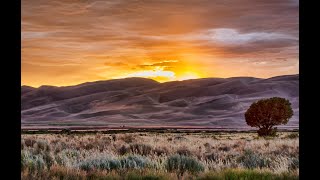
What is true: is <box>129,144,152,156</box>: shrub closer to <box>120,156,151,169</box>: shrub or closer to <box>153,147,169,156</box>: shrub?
<box>153,147,169,156</box>: shrub

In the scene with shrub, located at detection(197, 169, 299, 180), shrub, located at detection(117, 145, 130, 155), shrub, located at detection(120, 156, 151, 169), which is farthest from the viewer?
shrub, located at detection(117, 145, 130, 155)

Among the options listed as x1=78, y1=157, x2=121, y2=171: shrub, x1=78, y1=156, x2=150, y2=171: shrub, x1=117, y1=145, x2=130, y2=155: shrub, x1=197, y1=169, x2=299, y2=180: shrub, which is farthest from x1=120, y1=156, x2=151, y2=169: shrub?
x1=117, y1=145, x2=130, y2=155: shrub

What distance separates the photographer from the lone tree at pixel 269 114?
5928 centimetres

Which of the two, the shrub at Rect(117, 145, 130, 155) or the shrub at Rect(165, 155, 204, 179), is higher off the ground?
the shrub at Rect(165, 155, 204, 179)

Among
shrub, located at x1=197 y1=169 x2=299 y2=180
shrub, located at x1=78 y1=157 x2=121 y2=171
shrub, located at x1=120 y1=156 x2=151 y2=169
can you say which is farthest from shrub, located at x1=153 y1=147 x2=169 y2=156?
shrub, located at x1=197 y1=169 x2=299 y2=180

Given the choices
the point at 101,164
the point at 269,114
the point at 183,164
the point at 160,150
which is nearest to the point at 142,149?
the point at 160,150

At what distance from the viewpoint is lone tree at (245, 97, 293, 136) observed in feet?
194

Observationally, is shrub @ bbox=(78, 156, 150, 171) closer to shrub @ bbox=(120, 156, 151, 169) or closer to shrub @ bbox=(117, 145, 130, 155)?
shrub @ bbox=(120, 156, 151, 169)

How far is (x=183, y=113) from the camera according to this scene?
194m

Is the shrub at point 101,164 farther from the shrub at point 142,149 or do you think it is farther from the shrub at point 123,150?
the shrub at point 123,150

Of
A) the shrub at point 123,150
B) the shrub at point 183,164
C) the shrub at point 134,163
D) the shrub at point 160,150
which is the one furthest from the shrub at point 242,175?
the shrub at point 123,150

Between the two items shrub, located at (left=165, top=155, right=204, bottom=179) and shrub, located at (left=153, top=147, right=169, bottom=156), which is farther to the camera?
shrub, located at (left=153, top=147, right=169, bottom=156)

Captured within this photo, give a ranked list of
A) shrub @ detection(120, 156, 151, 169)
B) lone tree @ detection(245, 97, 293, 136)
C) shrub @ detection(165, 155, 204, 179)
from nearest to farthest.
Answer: shrub @ detection(165, 155, 204, 179) < shrub @ detection(120, 156, 151, 169) < lone tree @ detection(245, 97, 293, 136)

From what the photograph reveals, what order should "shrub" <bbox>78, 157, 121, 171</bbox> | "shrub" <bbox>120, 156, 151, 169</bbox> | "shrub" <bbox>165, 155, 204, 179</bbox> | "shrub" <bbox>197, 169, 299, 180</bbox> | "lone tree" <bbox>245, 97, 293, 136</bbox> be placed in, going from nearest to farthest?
"shrub" <bbox>197, 169, 299, 180</bbox> → "shrub" <bbox>78, 157, 121, 171</bbox> → "shrub" <bbox>165, 155, 204, 179</bbox> → "shrub" <bbox>120, 156, 151, 169</bbox> → "lone tree" <bbox>245, 97, 293, 136</bbox>
